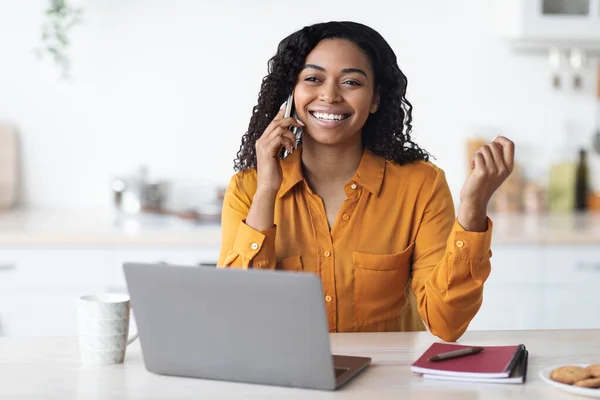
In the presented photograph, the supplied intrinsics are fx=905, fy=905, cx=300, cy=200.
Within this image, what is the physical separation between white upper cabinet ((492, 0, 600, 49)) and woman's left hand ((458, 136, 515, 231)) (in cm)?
182

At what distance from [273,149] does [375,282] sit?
38 centimetres

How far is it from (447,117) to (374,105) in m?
1.59

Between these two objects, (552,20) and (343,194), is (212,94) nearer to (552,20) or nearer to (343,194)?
(552,20)

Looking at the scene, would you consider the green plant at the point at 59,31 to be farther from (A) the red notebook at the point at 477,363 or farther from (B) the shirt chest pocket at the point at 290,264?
(A) the red notebook at the point at 477,363

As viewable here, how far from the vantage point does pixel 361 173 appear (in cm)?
212

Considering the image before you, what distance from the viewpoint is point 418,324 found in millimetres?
2127

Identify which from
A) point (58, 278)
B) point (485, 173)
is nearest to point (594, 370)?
point (485, 173)

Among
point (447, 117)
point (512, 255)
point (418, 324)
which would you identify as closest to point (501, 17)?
point (447, 117)

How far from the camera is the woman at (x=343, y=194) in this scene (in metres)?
2.04

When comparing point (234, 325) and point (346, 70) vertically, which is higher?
point (346, 70)

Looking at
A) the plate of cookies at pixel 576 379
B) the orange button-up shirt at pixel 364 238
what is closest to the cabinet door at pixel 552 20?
the orange button-up shirt at pixel 364 238

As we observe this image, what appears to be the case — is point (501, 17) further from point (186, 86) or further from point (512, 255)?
point (186, 86)

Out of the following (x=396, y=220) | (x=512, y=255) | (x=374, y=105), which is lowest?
(x=512, y=255)

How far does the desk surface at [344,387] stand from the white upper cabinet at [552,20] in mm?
1884
